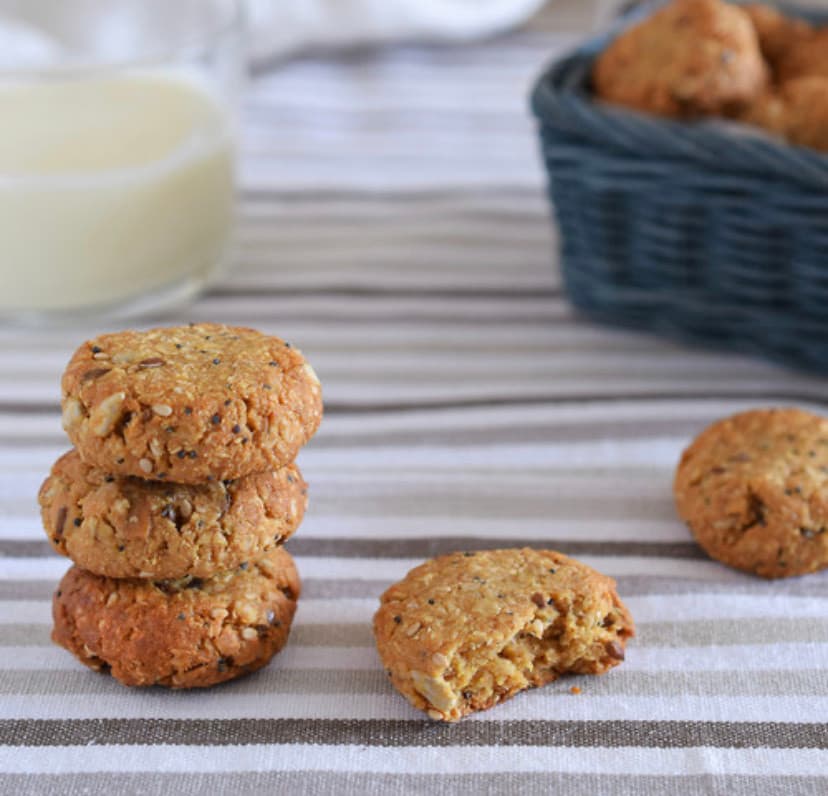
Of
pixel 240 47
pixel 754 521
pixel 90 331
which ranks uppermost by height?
pixel 240 47

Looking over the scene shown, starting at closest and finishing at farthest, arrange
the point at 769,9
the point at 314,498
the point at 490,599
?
1. the point at 490,599
2. the point at 314,498
3. the point at 769,9

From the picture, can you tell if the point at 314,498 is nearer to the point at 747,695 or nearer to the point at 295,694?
the point at 295,694

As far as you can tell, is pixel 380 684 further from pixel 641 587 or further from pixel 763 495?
pixel 763 495

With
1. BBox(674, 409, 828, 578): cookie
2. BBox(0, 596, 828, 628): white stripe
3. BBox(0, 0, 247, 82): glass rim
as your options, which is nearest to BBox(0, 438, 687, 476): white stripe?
BBox(674, 409, 828, 578): cookie

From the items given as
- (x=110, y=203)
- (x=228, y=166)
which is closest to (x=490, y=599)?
(x=110, y=203)

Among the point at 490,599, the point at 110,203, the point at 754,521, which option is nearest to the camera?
the point at 490,599

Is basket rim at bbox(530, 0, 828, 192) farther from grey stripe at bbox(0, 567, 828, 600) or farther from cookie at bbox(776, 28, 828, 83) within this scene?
grey stripe at bbox(0, 567, 828, 600)

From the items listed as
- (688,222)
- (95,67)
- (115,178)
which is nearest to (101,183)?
(115,178)
